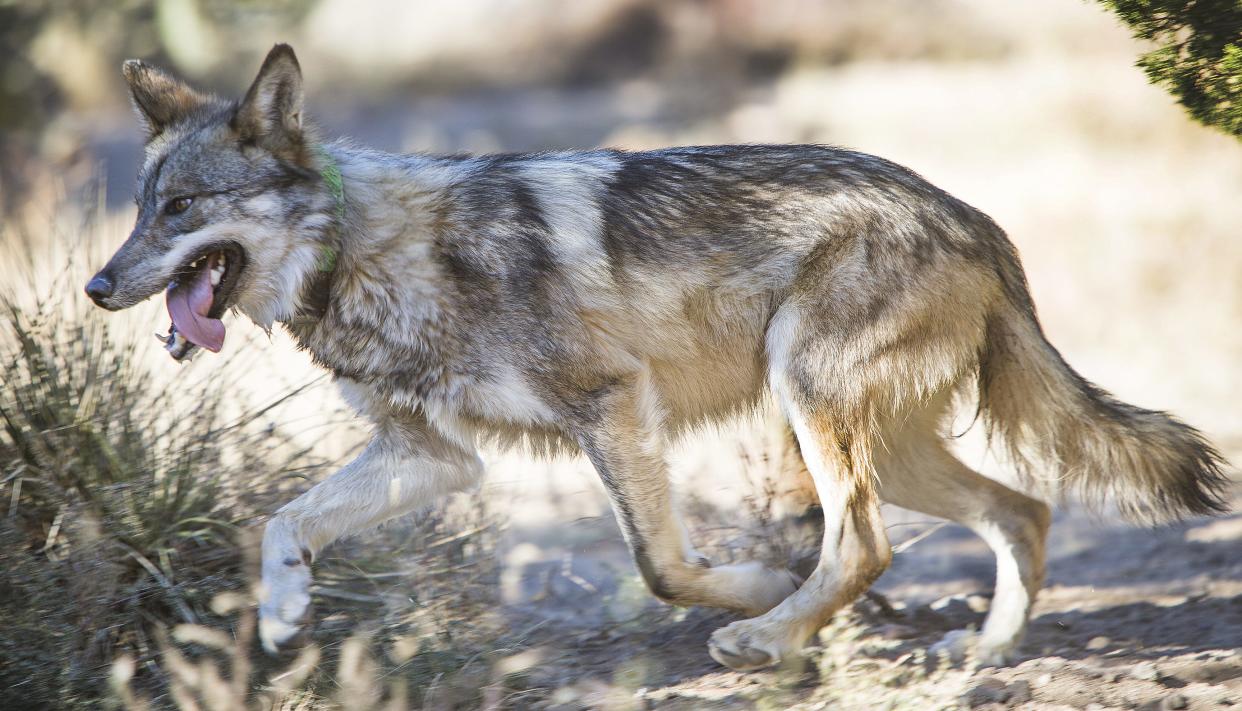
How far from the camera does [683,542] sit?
147 inches

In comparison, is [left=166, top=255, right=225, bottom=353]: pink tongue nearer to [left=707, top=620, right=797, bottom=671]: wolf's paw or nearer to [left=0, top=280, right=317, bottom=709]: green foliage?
[left=0, top=280, right=317, bottom=709]: green foliage

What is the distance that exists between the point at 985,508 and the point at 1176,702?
1126mm

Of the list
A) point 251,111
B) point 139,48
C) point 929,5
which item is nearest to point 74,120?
point 139,48

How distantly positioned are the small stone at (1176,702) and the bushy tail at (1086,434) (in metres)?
0.87

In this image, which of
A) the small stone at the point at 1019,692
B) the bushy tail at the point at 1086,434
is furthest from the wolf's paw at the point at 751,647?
the bushy tail at the point at 1086,434

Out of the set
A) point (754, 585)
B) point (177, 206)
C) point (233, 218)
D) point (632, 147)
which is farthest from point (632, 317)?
point (632, 147)

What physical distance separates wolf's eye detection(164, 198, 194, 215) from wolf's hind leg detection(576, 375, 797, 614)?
4.91 ft

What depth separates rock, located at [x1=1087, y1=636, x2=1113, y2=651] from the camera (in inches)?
154

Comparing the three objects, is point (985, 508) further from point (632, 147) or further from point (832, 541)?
point (632, 147)

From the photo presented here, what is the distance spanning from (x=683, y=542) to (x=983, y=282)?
4.66ft

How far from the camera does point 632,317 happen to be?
380cm

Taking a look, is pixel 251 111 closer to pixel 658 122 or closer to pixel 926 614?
pixel 926 614

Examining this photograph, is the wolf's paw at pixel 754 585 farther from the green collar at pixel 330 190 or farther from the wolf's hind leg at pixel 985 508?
the green collar at pixel 330 190

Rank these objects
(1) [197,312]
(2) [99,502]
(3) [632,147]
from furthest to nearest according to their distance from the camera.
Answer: (3) [632,147] → (2) [99,502] → (1) [197,312]
